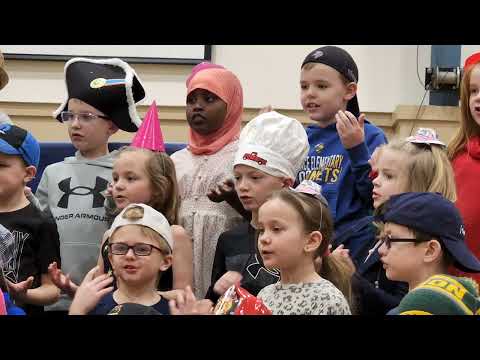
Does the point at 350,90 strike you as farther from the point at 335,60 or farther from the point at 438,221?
the point at 438,221

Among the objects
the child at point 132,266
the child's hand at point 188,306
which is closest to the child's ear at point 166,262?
the child at point 132,266

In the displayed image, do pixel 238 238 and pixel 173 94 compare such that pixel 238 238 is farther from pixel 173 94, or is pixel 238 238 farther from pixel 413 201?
pixel 173 94

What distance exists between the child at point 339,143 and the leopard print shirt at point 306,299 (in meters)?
0.46

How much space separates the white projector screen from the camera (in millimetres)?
5555

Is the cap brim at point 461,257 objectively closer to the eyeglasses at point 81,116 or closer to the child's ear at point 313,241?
the child's ear at point 313,241

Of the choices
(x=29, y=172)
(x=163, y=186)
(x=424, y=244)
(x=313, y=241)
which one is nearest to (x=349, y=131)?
(x=313, y=241)

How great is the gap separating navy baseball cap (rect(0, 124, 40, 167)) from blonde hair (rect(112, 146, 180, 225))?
0.35m

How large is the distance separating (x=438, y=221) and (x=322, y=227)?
1.41ft

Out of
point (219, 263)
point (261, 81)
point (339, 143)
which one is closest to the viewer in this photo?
point (219, 263)

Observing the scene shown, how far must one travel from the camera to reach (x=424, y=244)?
2580 mm

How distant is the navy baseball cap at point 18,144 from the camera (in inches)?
130

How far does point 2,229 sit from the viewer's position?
10.4ft

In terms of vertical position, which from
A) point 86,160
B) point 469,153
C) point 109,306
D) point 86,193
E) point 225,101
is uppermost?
point 225,101
